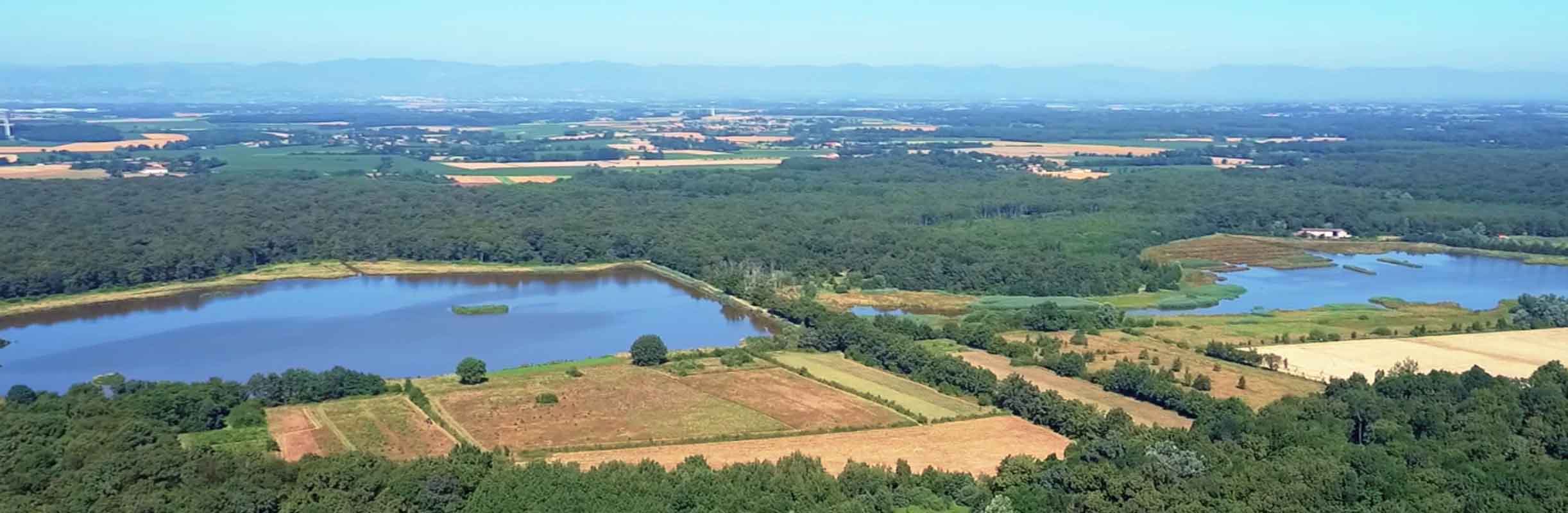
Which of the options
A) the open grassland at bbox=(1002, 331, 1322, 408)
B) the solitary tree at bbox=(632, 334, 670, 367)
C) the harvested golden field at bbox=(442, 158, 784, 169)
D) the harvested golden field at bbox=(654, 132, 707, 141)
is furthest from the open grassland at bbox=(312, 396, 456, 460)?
the harvested golden field at bbox=(654, 132, 707, 141)

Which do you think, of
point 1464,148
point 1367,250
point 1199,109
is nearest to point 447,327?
point 1367,250

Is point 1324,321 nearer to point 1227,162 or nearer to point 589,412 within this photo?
point 589,412

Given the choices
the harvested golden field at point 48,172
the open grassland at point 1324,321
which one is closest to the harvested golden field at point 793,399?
the open grassland at point 1324,321

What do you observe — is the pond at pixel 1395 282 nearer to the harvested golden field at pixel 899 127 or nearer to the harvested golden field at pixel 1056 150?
the harvested golden field at pixel 1056 150

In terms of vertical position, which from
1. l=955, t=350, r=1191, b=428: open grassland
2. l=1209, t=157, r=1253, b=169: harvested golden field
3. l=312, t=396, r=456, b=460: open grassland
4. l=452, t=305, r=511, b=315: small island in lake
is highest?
l=1209, t=157, r=1253, b=169: harvested golden field

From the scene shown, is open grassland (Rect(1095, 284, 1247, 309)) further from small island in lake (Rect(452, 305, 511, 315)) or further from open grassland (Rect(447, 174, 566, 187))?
open grassland (Rect(447, 174, 566, 187))

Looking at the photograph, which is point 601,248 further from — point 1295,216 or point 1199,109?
point 1199,109

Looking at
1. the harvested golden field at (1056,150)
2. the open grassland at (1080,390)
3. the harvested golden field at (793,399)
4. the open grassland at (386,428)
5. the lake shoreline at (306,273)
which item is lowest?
the lake shoreline at (306,273)
